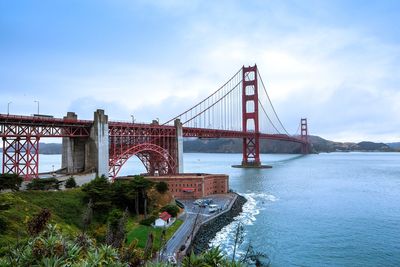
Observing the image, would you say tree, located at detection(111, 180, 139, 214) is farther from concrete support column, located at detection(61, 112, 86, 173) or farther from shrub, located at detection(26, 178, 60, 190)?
concrete support column, located at detection(61, 112, 86, 173)

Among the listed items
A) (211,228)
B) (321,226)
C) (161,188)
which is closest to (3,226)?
(211,228)

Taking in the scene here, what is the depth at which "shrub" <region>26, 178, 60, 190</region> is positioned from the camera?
30.9 m

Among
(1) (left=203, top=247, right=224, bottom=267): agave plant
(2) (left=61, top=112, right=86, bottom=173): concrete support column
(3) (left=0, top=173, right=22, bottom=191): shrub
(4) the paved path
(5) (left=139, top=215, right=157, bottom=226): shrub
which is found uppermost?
(2) (left=61, top=112, right=86, bottom=173): concrete support column

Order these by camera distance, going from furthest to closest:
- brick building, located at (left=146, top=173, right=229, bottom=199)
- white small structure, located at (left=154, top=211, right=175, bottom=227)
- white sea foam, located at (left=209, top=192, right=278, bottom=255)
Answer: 1. brick building, located at (left=146, top=173, right=229, bottom=199)
2. white small structure, located at (left=154, top=211, right=175, bottom=227)
3. white sea foam, located at (left=209, top=192, right=278, bottom=255)

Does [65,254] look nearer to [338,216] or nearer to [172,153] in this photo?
[338,216]

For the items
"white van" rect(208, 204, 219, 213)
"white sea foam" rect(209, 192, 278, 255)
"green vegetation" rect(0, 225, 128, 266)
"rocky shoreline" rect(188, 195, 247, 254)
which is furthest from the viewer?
"white van" rect(208, 204, 219, 213)

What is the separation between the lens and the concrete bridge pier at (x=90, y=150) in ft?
135

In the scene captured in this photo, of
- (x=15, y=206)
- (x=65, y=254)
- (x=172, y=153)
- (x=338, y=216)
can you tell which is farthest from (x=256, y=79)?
(x=65, y=254)

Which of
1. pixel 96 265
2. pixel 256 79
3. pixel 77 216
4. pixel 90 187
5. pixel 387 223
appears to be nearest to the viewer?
pixel 96 265

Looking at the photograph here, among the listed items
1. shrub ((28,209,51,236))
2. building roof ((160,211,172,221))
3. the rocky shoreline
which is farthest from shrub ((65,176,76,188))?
shrub ((28,209,51,236))

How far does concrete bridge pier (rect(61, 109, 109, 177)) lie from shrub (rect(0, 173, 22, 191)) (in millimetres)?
12177

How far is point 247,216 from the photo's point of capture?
129 ft

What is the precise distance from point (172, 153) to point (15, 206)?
3743 centimetres

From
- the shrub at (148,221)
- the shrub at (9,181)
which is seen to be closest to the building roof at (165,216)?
the shrub at (148,221)
